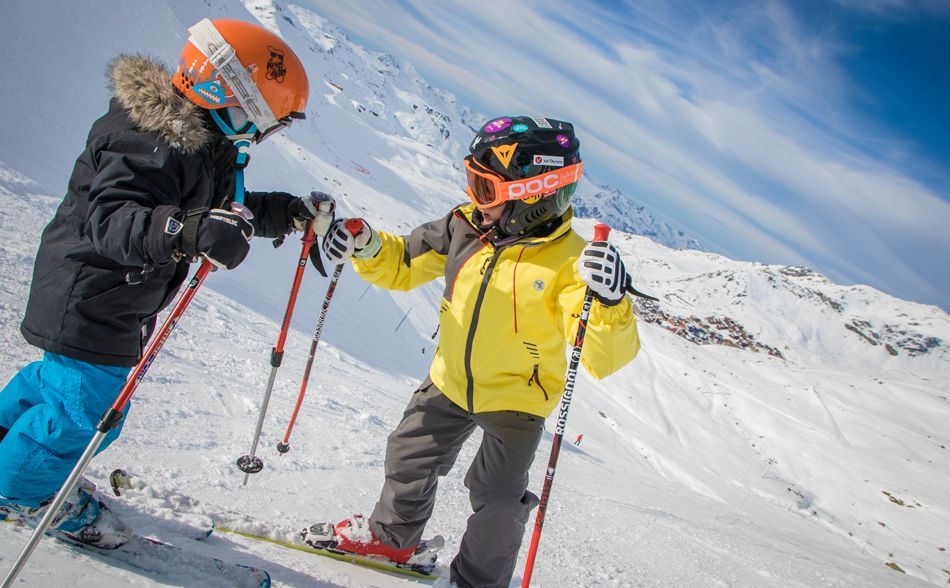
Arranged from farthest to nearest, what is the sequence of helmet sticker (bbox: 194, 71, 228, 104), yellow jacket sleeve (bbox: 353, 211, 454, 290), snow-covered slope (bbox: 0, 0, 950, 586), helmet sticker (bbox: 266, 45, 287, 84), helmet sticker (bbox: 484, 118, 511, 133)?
snow-covered slope (bbox: 0, 0, 950, 586)
yellow jacket sleeve (bbox: 353, 211, 454, 290)
helmet sticker (bbox: 484, 118, 511, 133)
helmet sticker (bbox: 266, 45, 287, 84)
helmet sticker (bbox: 194, 71, 228, 104)

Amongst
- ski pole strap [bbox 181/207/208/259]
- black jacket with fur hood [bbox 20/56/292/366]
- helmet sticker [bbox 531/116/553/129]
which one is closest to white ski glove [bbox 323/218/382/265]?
black jacket with fur hood [bbox 20/56/292/366]

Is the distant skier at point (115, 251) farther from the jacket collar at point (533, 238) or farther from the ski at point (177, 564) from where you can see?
the jacket collar at point (533, 238)

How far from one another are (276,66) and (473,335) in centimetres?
209

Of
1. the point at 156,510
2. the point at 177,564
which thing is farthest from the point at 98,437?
the point at 156,510

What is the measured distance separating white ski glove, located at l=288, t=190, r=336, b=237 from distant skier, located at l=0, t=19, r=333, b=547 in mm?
711

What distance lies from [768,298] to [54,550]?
172m

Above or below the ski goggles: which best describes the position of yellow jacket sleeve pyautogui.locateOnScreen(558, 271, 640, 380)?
below

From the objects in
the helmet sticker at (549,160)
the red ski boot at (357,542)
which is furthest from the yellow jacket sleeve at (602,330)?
the red ski boot at (357,542)

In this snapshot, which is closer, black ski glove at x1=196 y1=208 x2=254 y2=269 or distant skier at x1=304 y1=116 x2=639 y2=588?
black ski glove at x1=196 y1=208 x2=254 y2=269

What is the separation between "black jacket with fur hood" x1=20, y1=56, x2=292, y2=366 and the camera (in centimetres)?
248

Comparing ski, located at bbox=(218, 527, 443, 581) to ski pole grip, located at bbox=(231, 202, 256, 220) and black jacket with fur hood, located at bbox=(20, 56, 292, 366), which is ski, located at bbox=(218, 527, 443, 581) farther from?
ski pole grip, located at bbox=(231, 202, 256, 220)

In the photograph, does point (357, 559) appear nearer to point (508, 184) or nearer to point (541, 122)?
point (508, 184)

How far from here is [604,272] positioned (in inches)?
115

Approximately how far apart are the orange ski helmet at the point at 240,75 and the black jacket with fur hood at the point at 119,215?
0.14 m
